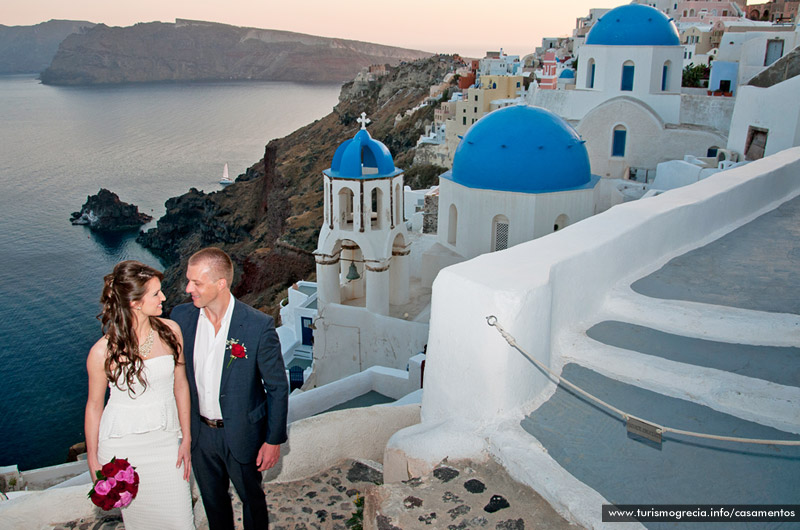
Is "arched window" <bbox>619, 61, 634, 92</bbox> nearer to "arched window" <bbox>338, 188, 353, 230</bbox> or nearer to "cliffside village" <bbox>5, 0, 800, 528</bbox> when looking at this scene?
"cliffside village" <bbox>5, 0, 800, 528</bbox>

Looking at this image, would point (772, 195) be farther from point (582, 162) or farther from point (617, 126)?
point (617, 126)

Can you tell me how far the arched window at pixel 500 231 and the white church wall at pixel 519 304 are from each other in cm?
597

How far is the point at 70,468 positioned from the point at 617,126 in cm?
1402

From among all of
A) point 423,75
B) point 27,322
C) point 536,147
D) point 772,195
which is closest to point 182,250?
point 27,322

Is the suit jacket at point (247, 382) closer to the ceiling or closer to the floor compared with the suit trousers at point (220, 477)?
closer to the ceiling

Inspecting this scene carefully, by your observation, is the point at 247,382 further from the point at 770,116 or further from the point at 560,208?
the point at 770,116

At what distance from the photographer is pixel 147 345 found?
2.66 meters

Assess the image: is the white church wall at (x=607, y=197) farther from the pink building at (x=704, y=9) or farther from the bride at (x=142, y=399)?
the pink building at (x=704, y=9)

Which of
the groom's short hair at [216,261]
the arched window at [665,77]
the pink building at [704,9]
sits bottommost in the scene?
the groom's short hair at [216,261]

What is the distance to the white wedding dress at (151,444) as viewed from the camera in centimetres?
266

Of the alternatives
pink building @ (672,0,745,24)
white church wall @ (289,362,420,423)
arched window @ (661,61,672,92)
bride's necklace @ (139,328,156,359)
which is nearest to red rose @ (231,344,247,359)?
bride's necklace @ (139,328,156,359)

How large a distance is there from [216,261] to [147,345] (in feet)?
1.40

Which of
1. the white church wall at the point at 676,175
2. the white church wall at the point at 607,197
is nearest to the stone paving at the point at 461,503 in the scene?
the white church wall at the point at 607,197

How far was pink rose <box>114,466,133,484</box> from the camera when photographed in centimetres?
261
